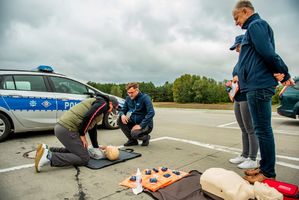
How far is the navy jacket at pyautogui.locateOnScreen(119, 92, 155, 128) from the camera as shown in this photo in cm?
506

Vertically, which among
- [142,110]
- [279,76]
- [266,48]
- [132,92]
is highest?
[266,48]

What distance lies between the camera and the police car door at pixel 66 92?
6.32 metres

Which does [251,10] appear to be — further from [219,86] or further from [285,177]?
[219,86]

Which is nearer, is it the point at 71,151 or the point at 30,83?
Answer: the point at 71,151

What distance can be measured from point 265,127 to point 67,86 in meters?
5.35

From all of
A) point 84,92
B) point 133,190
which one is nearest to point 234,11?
point 133,190

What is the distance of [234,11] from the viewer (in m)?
3.09

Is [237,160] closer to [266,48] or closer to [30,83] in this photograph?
[266,48]

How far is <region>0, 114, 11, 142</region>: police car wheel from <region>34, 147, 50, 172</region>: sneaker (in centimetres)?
264

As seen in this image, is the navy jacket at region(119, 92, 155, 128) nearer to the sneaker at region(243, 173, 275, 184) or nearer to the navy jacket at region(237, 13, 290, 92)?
the navy jacket at region(237, 13, 290, 92)

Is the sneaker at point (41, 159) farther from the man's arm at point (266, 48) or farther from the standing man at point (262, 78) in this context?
the man's arm at point (266, 48)

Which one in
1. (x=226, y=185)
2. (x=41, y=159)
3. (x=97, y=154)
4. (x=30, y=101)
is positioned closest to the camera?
(x=226, y=185)

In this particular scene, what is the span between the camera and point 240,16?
304 cm

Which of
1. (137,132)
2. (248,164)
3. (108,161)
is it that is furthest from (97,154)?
(248,164)
